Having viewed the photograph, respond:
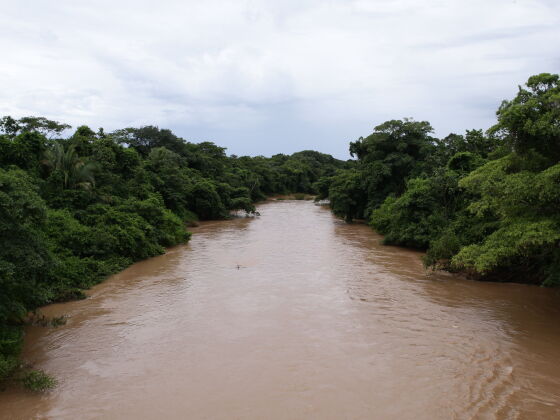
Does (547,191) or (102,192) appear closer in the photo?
(547,191)

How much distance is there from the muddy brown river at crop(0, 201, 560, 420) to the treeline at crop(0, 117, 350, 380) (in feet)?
3.44

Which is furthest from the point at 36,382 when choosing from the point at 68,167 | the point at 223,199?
the point at 223,199

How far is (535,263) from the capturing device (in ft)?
46.4

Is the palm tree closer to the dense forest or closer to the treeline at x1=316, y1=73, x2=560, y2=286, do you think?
the dense forest

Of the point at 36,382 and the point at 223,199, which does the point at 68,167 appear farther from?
the point at 223,199

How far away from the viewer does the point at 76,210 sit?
60.6 feet

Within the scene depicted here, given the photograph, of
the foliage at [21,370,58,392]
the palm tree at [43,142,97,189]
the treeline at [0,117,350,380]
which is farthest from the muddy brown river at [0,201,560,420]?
the palm tree at [43,142,97,189]

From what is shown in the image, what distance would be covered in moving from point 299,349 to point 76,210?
42.3 feet

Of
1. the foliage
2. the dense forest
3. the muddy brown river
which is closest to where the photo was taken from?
the muddy brown river

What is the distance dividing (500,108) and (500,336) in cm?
536

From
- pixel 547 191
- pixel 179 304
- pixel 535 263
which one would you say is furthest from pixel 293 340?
pixel 535 263

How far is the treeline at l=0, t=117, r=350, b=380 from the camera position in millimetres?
8219

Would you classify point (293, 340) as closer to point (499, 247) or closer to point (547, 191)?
point (499, 247)

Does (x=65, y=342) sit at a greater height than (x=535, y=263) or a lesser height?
lesser
